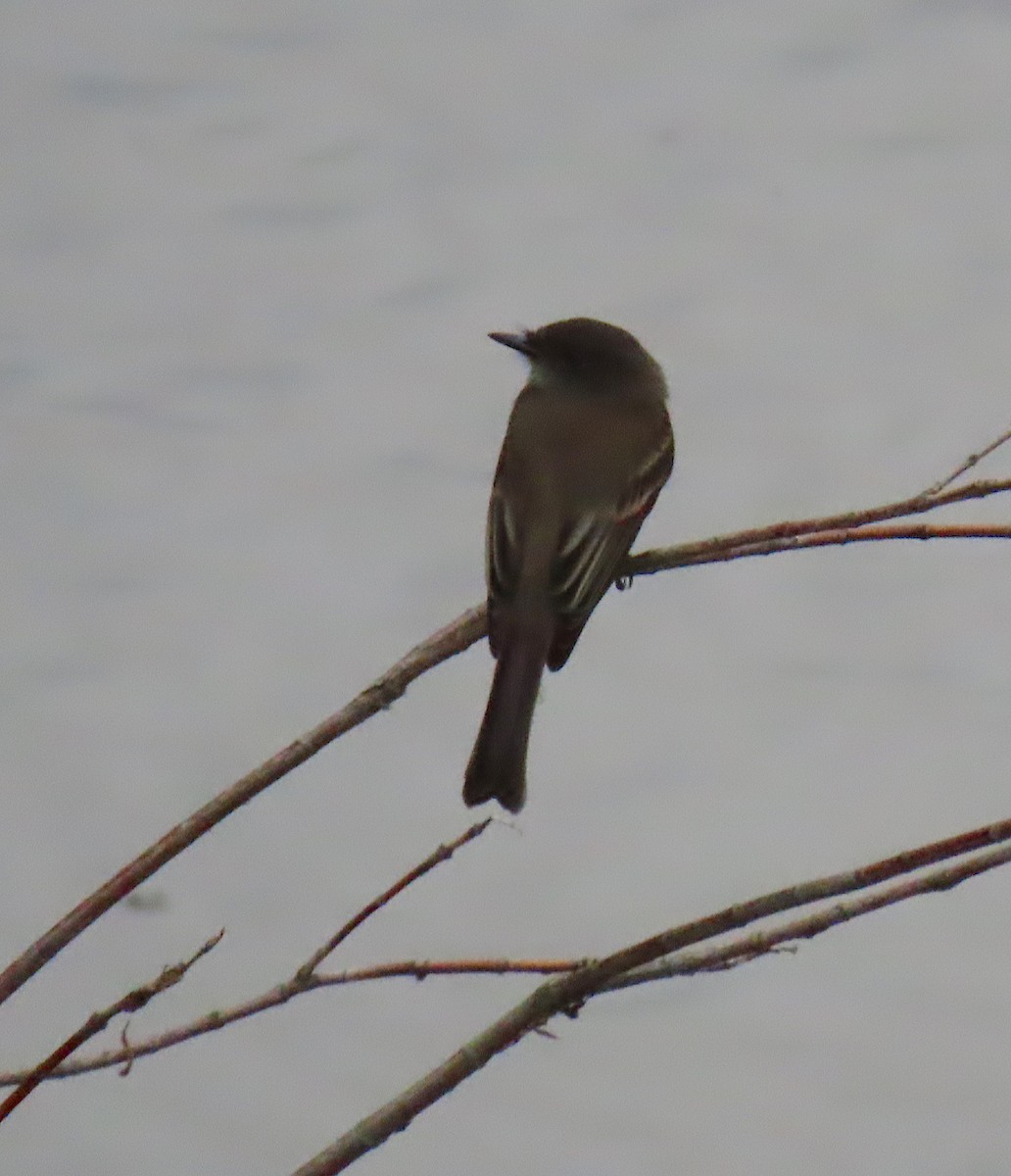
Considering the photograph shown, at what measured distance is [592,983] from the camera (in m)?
1.43

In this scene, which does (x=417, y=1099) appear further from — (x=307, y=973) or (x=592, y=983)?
(x=307, y=973)

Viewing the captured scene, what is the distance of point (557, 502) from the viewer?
3275 millimetres

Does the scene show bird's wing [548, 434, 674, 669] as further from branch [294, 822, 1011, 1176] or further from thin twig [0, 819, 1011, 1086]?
branch [294, 822, 1011, 1176]

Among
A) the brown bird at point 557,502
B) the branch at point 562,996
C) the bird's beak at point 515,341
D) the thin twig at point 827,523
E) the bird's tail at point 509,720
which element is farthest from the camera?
the bird's beak at point 515,341

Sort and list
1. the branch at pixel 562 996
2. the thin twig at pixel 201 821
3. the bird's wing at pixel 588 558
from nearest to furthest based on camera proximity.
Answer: the branch at pixel 562 996 → the thin twig at pixel 201 821 → the bird's wing at pixel 588 558

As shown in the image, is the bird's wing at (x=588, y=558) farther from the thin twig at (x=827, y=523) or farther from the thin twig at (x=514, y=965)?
the thin twig at (x=514, y=965)

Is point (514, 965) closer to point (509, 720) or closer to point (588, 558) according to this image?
point (509, 720)

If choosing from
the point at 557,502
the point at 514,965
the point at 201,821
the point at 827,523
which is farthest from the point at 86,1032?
the point at 557,502

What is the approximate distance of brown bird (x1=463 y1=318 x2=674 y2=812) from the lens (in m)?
2.80

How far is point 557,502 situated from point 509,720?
63cm

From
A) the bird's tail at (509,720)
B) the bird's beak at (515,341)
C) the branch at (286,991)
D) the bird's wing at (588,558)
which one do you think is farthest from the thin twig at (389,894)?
the bird's beak at (515,341)

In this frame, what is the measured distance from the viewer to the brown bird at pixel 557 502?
9.18 ft

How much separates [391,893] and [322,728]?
22 cm

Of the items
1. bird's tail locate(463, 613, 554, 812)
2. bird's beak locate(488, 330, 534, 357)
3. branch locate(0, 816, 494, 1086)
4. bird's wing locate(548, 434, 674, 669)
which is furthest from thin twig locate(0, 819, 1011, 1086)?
bird's beak locate(488, 330, 534, 357)
